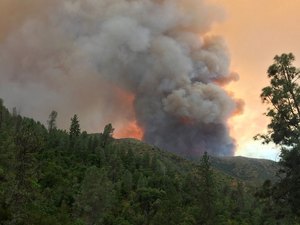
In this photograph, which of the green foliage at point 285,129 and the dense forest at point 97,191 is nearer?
the green foliage at point 285,129

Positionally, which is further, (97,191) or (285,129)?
(97,191)

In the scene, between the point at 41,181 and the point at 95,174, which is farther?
the point at 41,181

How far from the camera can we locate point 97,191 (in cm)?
9494

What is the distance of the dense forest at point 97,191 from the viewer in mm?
A: 44656

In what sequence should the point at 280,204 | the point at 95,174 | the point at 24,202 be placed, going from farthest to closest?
the point at 95,174
the point at 24,202
the point at 280,204

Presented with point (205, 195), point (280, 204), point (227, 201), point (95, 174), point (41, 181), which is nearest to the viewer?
point (280, 204)

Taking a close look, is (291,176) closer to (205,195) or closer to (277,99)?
(277,99)

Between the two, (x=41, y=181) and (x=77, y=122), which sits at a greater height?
(x=77, y=122)

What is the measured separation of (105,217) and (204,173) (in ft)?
115

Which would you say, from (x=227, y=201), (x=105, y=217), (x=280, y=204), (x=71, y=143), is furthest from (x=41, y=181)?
(x=280, y=204)

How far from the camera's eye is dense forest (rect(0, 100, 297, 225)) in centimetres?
4466

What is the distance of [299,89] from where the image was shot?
2894cm

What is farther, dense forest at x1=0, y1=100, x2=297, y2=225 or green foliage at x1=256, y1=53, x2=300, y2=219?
dense forest at x1=0, y1=100, x2=297, y2=225

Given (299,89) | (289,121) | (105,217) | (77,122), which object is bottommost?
(105,217)
